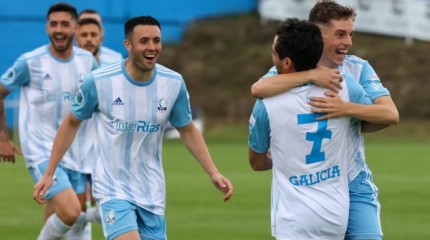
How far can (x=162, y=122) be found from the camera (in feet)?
25.9

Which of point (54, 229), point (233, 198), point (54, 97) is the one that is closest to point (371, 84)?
point (54, 229)

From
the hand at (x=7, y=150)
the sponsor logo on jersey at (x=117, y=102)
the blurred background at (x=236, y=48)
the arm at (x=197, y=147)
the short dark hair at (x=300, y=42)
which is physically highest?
the short dark hair at (x=300, y=42)

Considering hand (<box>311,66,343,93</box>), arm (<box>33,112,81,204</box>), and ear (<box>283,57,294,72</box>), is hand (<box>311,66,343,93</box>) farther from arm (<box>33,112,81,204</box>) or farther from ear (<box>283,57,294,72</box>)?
arm (<box>33,112,81,204</box>)

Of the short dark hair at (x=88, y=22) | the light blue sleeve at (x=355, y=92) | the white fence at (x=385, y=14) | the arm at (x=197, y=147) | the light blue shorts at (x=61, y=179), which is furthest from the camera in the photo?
the white fence at (x=385, y=14)

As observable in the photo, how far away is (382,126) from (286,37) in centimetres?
80

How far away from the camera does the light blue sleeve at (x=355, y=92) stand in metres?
6.41

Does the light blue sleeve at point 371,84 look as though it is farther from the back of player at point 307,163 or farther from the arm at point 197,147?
the arm at point 197,147

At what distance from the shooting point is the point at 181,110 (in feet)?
26.3

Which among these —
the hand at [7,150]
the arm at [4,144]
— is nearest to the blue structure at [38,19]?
the arm at [4,144]

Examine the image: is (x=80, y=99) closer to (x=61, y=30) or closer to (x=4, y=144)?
(x=4, y=144)

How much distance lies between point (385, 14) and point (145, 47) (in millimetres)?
26654

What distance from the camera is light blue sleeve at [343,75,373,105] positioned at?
6.41 meters

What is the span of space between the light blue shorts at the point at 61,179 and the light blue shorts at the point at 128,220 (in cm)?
219

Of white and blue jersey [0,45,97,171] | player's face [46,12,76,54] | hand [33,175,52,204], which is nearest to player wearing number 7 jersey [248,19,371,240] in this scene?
hand [33,175,52,204]
